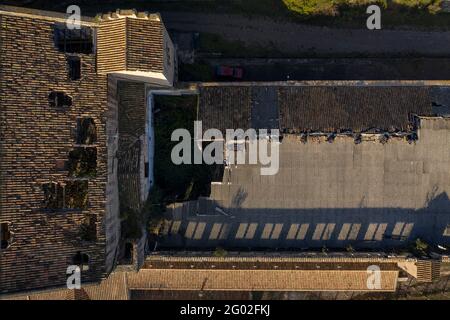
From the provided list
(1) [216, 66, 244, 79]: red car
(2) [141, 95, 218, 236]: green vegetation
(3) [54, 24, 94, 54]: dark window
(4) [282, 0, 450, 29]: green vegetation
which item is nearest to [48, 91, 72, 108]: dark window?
(3) [54, 24, 94, 54]: dark window

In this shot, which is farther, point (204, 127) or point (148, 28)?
point (204, 127)

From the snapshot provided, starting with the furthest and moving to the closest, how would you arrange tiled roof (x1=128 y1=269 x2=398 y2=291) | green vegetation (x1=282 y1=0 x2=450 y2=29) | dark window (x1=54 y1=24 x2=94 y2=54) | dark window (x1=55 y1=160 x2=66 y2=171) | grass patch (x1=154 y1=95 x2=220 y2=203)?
green vegetation (x1=282 y1=0 x2=450 y2=29) < grass patch (x1=154 y1=95 x2=220 y2=203) < tiled roof (x1=128 y1=269 x2=398 y2=291) < dark window (x1=54 y1=24 x2=94 y2=54) < dark window (x1=55 y1=160 x2=66 y2=171)

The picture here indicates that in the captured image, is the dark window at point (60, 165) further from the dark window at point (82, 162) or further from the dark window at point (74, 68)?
the dark window at point (74, 68)

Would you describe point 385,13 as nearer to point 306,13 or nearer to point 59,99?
point 306,13

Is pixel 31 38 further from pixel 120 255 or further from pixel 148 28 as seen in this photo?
pixel 120 255

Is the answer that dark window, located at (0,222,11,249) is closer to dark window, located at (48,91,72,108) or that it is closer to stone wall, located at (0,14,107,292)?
stone wall, located at (0,14,107,292)

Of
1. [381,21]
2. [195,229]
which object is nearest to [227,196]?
[195,229]
